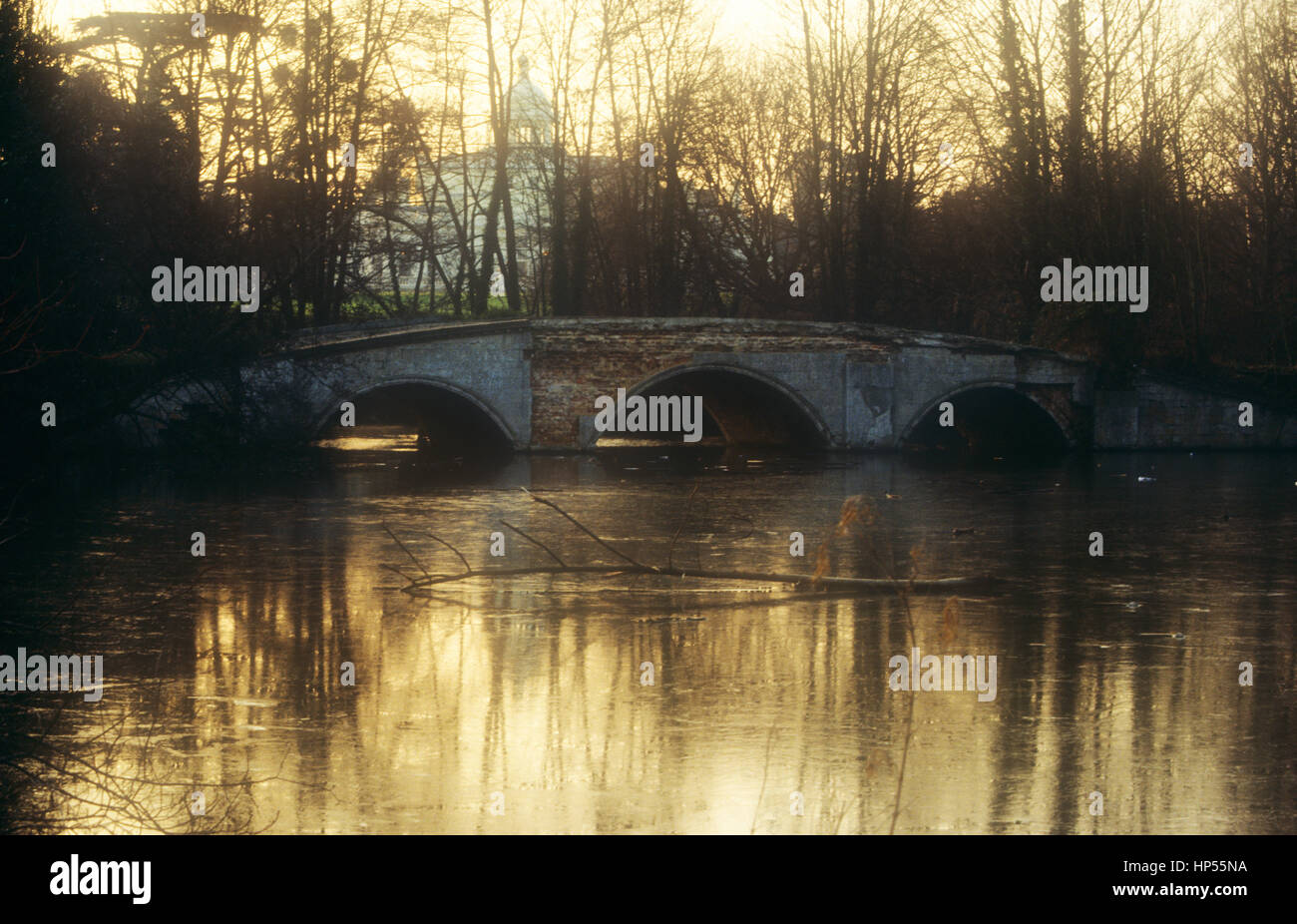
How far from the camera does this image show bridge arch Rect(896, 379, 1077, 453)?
34.8 metres

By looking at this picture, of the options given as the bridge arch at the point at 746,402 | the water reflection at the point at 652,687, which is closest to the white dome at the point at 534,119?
the bridge arch at the point at 746,402

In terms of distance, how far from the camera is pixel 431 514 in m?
19.4

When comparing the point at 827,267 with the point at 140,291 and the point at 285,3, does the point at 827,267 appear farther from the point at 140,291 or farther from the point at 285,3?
the point at 140,291

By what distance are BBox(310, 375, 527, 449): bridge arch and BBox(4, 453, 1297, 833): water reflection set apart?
11.3 meters

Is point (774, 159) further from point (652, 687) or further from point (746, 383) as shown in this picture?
point (652, 687)

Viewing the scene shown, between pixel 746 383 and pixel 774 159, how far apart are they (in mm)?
9715

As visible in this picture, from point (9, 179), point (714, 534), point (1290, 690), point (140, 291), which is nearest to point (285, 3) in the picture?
point (140, 291)

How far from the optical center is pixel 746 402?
121 ft

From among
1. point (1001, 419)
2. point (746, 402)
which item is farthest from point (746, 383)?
point (1001, 419)

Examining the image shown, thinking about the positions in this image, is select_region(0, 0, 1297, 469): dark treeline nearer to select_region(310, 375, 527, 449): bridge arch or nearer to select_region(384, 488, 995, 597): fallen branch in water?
select_region(310, 375, 527, 449): bridge arch

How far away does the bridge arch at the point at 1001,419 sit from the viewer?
3484cm

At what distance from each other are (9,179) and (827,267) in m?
24.8

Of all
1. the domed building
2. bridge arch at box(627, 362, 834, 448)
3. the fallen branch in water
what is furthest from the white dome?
the fallen branch in water
